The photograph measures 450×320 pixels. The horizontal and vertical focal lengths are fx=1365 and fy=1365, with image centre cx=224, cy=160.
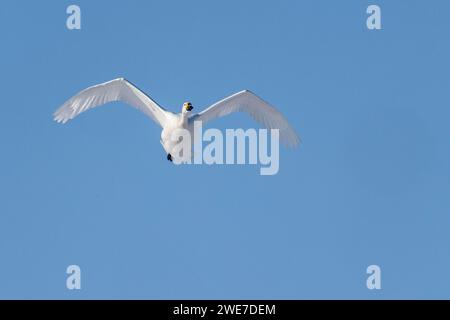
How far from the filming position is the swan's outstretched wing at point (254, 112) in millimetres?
35938

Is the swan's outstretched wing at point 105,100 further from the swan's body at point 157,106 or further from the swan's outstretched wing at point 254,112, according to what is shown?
the swan's outstretched wing at point 254,112

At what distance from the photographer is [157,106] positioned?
3566 centimetres

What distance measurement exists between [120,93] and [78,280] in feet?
18.5

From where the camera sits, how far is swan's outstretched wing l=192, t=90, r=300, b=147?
35938 millimetres

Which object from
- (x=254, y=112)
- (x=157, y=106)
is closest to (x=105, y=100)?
(x=157, y=106)

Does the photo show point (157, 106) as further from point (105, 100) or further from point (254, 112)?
point (254, 112)

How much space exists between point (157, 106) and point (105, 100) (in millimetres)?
1587

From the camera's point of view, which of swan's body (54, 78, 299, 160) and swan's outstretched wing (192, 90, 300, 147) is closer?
swan's body (54, 78, 299, 160)

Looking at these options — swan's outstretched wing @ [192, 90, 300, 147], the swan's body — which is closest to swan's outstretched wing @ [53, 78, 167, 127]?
the swan's body

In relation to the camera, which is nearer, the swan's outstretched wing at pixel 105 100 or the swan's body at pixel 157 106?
the swan's body at pixel 157 106

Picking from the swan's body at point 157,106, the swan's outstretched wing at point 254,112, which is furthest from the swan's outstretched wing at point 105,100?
the swan's outstretched wing at point 254,112

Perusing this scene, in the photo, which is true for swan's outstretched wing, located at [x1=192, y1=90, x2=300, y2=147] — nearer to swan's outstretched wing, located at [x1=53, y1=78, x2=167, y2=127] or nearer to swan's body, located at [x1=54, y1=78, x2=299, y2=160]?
swan's body, located at [x1=54, y1=78, x2=299, y2=160]
